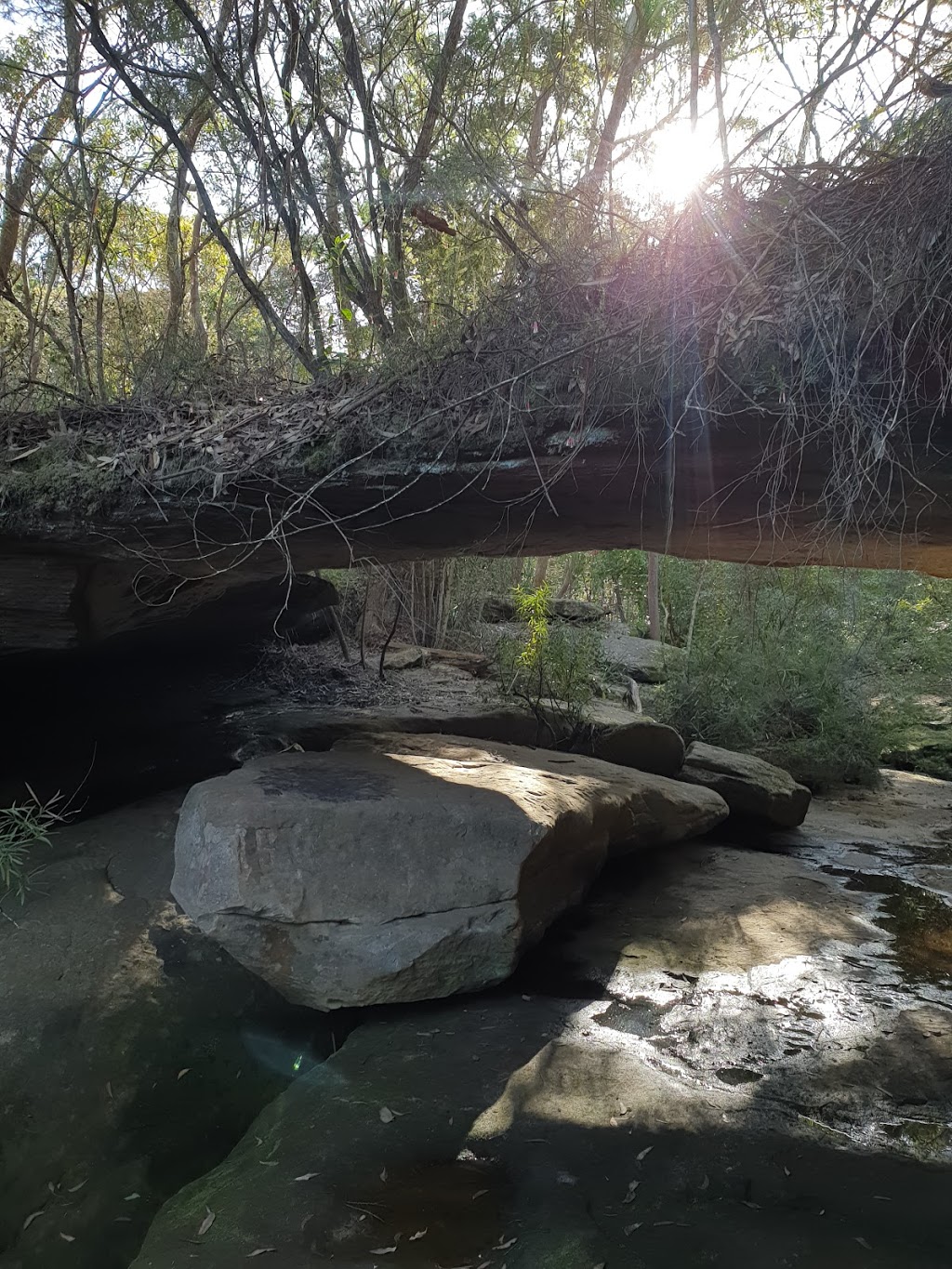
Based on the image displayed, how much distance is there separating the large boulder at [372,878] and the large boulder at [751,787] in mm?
2711

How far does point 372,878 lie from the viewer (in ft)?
12.8

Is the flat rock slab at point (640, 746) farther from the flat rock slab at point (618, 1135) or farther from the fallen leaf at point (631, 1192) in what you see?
the fallen leaf at point (631, 1192)

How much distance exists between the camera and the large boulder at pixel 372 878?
3785 mm

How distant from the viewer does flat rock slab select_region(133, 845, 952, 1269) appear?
239 centimetres

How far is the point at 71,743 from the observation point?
6391mm

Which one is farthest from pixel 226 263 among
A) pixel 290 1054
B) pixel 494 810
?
pixel 290 1054

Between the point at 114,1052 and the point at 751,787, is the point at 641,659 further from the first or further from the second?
the point at 114,1052

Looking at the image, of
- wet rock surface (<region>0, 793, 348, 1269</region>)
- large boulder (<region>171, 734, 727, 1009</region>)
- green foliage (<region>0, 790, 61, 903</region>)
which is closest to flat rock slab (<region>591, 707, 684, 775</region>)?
large boulder (<region>171, 734, 727, 1009</region>)

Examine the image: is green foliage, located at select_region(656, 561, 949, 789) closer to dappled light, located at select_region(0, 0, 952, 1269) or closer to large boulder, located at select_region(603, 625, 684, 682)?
large boulder, located at select_region(603, 625, 684, 682)

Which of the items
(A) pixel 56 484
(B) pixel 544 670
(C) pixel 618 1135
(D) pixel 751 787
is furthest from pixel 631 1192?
(B) pixel 544 670

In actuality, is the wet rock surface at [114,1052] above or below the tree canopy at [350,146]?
below

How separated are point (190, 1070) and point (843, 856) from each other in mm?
4761

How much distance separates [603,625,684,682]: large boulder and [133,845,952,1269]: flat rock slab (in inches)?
256

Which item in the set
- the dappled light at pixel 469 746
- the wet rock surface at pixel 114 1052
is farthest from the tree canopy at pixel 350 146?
the wet rock surface at pixel 114 1052
